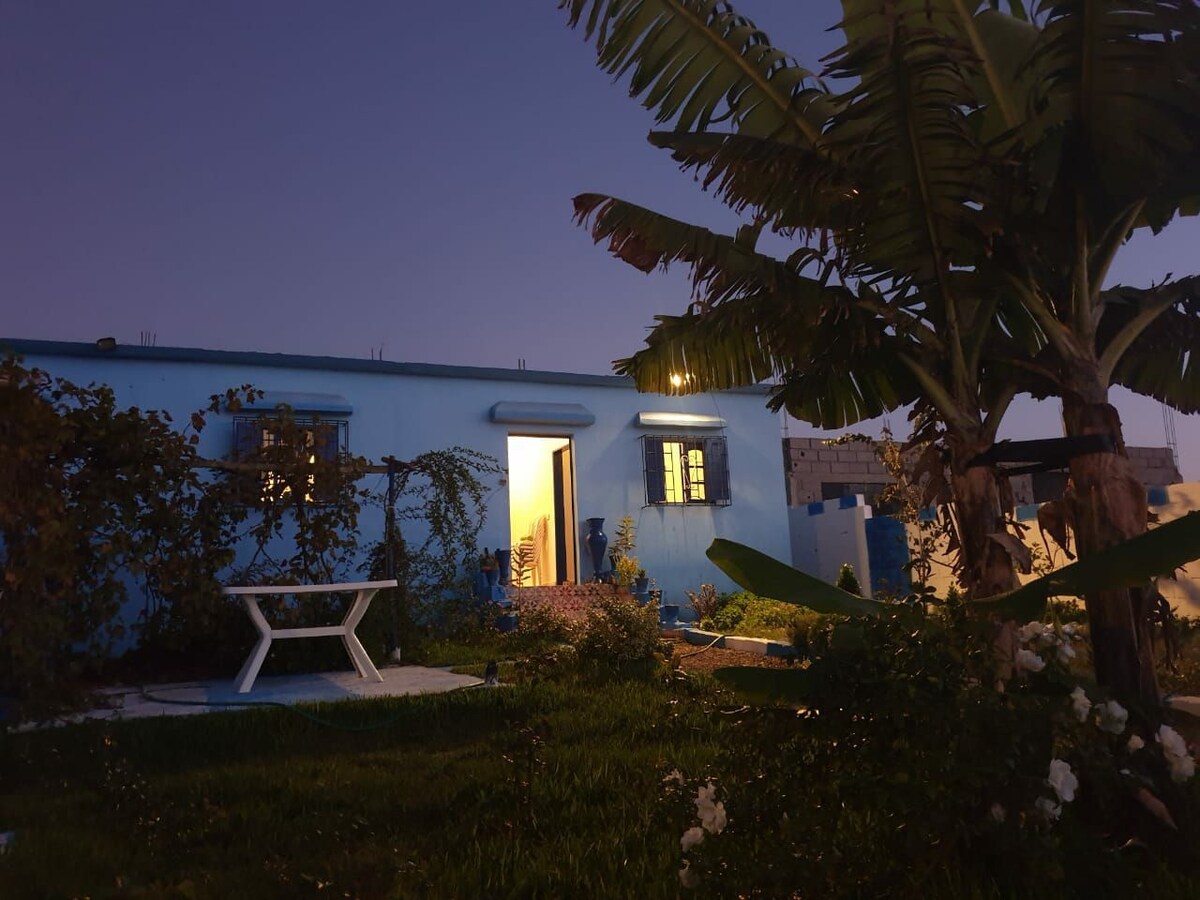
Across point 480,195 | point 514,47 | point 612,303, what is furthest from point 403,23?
point 612,303

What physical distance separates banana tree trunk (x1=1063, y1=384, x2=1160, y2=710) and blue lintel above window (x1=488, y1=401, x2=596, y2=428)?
900 centimetres

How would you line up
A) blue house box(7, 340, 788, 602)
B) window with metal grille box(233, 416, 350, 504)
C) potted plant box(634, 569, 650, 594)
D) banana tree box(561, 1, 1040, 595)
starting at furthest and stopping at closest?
potted plant box(634, 569, 650, 594) → blue house box(7, 340, 788, 602) → window with metal grille box(233, 416, 350, 504) → banana tree box(561, 1, 1040, 595)

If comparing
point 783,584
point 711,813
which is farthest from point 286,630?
point 711,813

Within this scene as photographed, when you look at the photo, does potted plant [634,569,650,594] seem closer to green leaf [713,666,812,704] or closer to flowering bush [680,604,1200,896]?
green leaf [713,666,812,704]

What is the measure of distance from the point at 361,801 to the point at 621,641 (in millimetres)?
3803

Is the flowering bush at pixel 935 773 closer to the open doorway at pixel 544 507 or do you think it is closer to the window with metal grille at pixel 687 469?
the open doorway at pixel 544 507

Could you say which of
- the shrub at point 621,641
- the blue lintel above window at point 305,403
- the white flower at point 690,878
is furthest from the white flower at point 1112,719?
the blue lintel above window at point 305,403

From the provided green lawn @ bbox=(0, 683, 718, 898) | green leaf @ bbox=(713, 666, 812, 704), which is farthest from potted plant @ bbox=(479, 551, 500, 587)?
green leaf @ bbox=(713, 666, 812, 704)

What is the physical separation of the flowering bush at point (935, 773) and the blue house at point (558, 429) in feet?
28.7

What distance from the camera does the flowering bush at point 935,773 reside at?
67.8 inches

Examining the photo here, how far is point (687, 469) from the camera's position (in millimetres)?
12422

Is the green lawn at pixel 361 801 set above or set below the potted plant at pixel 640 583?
below

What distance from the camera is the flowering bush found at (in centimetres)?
172

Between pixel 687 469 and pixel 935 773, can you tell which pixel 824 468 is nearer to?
pixel 687 469
